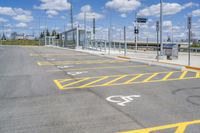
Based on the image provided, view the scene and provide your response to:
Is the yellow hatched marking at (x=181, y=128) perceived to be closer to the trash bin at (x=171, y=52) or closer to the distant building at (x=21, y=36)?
the trash bin at (x=171, y=52)

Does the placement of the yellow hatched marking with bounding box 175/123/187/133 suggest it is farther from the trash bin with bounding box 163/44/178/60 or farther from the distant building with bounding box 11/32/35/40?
the distant building with bounding box 11/32/35/40

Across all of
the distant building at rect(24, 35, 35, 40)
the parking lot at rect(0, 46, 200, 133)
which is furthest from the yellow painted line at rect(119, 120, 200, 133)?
the distant building at rect(24, 35, 35, 40)

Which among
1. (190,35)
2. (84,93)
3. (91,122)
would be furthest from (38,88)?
(190,35)

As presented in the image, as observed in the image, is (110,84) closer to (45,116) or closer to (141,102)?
(141,102)

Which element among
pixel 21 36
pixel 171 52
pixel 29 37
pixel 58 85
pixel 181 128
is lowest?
pixel 181 128

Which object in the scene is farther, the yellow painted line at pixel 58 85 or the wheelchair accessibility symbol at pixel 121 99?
the yellow painted line at pixel 58 85

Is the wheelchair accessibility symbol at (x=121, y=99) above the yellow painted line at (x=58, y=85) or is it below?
below

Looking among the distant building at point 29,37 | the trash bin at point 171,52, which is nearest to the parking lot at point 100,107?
the trash bin at point 171,52

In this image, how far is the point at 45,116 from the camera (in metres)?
6.11

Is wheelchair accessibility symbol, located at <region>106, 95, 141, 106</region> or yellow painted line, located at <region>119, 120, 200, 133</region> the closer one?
yellow painted line, located at <region>119, 120, 200, 133</region>

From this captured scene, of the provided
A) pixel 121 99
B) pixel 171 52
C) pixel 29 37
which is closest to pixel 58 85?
pixel 121 99

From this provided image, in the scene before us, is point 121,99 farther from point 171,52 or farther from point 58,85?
point 171,52

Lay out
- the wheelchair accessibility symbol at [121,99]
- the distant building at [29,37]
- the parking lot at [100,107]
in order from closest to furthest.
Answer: the parking lot at [100,107]
the wheelchair accessibility symbol at [121,99]
the distant building at [29,37]

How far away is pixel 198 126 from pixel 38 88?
597 centimetres
